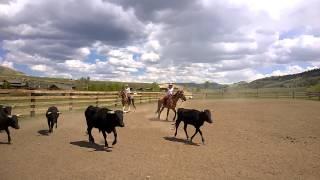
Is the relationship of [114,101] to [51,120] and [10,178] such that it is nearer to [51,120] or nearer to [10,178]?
[51,120]

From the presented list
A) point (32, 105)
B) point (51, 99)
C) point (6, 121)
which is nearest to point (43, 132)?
point (6, 121)

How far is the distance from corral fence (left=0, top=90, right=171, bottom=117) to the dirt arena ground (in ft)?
12.0

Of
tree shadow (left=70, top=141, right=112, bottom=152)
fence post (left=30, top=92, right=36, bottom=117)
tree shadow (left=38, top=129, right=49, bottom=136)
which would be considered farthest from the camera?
fence post (left=30, top=92, right=36, bottom=117)

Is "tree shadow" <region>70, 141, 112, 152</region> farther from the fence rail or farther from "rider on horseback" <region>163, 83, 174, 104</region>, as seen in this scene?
"rider on horseback" <region>163, 83, 174, 104</region>

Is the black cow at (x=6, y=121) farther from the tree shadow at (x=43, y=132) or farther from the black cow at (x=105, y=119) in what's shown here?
the black cow at (x=105, y=119)

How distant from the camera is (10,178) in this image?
25.9ft

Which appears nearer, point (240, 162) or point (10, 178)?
point (10, 178)

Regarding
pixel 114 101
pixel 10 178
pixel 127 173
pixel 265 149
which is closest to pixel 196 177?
pixel 127 173

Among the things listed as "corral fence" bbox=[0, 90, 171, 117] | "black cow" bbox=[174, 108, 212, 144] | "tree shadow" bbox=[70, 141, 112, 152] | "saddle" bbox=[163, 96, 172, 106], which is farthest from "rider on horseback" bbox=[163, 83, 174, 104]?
"tree shadow" bbox=[70, 141, 112, 152]

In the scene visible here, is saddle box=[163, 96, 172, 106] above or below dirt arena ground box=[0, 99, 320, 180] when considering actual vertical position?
above

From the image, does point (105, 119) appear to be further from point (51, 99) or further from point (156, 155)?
point (51, 99)

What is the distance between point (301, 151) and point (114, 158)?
6167mm

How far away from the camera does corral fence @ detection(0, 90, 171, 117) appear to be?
19.7 meters

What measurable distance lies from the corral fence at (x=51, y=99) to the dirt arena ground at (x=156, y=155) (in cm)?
365
